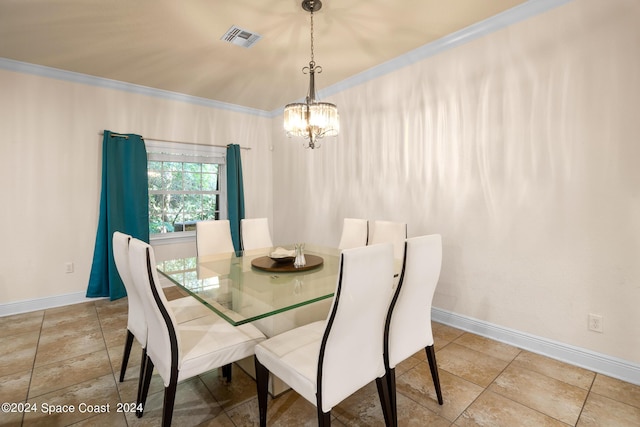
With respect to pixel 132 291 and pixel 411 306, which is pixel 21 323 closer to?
pixel 132 291

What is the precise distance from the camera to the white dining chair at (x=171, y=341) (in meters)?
1.39

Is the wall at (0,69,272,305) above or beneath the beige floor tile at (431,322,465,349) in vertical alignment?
above

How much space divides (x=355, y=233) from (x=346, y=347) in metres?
1.77

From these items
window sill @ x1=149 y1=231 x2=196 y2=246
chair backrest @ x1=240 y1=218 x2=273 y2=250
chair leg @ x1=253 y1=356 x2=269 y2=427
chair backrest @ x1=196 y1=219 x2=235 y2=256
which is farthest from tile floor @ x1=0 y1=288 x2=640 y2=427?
window sill @ x1=149 y1=231 x2=196 y2=246

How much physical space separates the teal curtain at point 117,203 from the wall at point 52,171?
157 millimetres

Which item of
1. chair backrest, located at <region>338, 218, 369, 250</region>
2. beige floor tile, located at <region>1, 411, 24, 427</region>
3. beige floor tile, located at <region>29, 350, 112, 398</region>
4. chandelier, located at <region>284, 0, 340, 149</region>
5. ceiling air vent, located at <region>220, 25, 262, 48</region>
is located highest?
ceiling air vent, located at <region>220, 25, 262, 48</region>

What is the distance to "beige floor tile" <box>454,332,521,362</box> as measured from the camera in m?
2.31

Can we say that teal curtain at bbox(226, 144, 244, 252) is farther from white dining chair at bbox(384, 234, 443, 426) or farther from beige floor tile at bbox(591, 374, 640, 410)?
beige floor tile at bbox(591, 374, 640, 410)

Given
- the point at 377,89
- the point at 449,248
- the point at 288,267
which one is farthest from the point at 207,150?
the point at 449,248

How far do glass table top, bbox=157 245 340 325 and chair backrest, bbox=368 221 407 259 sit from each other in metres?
0.50

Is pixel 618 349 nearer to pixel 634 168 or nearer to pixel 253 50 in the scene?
pixel 634 168

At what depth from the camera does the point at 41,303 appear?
10.9ft

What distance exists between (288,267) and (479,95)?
7.12 ft

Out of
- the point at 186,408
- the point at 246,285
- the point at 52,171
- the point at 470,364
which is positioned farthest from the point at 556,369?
the point at 52,171
